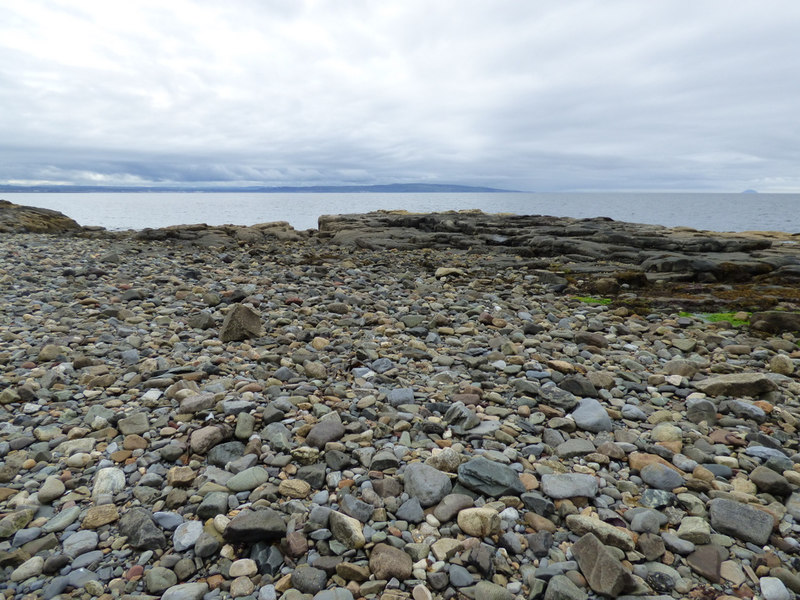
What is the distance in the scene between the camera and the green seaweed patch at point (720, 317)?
9.02 meters

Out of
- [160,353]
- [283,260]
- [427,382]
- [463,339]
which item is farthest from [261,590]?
[283,260]

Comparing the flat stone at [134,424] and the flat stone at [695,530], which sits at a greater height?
the flat stone at [695,530]

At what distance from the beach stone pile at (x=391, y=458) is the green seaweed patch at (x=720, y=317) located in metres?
0.48

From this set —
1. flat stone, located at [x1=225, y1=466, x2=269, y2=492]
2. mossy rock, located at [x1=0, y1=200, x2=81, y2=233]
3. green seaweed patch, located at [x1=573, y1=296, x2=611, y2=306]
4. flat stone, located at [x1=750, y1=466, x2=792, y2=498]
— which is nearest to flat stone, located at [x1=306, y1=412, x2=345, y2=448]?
flat stone, located at [x1=225, y1=466, x2=269, y2=492]

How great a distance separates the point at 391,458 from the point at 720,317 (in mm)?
8620

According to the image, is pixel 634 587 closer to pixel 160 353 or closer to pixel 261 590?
pixel 261 590

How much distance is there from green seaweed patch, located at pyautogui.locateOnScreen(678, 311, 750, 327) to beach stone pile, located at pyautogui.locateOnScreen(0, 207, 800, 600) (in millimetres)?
479

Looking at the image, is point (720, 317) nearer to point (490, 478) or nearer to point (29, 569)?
point (490, 478)

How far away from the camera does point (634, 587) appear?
108 inches

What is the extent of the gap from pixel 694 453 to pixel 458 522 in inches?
96.6

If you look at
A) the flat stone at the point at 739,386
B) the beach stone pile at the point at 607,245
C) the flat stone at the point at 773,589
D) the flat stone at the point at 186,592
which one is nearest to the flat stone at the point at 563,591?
the flat stone at the point at 773,589

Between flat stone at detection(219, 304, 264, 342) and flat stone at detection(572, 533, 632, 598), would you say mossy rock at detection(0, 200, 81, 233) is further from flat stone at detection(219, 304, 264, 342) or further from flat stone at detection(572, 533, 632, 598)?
flat stone at detection(572, 533, 632, 598)

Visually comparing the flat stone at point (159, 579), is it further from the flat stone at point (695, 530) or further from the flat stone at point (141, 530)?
the flat stone at point (695, 530)

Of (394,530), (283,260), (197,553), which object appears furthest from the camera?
(283,260)
